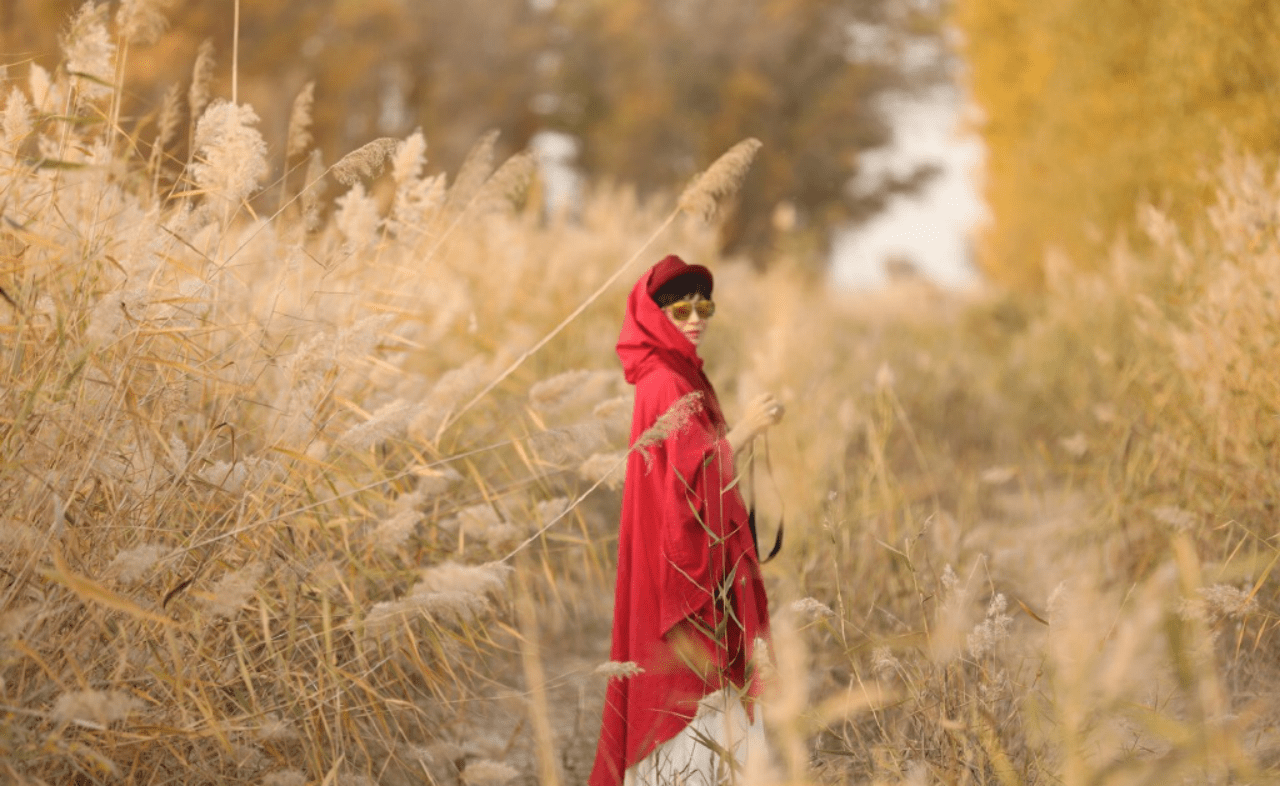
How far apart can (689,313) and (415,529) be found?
1.21 metres

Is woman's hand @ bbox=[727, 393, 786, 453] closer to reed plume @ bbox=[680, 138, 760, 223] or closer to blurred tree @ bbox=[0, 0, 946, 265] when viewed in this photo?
reed plume @ bbox=[680, 138, 760, 223]

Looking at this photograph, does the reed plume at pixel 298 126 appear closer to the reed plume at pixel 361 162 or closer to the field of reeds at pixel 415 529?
the field of reeds at pixel 415 529

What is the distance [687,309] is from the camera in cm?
260

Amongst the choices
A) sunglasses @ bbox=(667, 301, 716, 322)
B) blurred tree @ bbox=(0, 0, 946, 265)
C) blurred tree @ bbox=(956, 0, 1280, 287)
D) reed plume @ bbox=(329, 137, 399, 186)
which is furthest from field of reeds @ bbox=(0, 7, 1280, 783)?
blurred tree @ bbox=(0, 0, 946, 265)

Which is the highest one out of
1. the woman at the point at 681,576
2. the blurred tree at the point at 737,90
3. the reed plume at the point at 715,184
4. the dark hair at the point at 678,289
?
the reed plume at the point at 715,184

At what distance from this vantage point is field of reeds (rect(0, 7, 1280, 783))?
2152mm

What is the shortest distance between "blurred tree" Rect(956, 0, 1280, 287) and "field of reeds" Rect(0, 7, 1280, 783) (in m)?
1.89

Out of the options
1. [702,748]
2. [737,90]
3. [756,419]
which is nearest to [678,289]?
[756,419]

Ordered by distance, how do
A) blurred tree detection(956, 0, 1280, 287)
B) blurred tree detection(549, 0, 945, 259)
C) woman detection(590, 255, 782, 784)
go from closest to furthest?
woman detection(590, 255, 782, 784) → blurred tree detection(956, 0, 1280, 287) → blurred tree detection(549, 0, 945, 259)

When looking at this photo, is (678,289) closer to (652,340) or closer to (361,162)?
(652,340)

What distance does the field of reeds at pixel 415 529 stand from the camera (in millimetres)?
2152

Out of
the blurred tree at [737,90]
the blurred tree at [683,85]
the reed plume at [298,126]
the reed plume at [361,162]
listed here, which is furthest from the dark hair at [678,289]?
the blurred tree at [737,90]

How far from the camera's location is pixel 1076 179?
902 cm

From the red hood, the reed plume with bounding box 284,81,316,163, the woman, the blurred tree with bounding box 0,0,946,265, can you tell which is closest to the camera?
the woman
